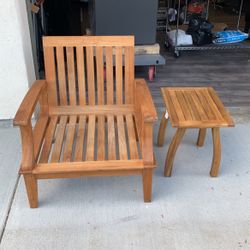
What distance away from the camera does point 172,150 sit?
198cm

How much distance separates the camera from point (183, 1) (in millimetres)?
6137

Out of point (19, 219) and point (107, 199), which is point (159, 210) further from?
point (19, 219)

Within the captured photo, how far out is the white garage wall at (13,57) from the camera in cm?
221

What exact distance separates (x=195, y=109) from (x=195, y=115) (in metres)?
0.08

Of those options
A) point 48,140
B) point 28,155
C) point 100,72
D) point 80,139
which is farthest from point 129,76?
point 28,155

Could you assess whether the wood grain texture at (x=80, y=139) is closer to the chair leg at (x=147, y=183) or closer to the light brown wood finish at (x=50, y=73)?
the light brown wood finish at (x=50, y=73)

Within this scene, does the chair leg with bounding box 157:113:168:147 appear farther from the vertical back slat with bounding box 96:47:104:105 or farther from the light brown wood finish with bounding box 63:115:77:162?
the light brown wood finish with bounding box 63:115:77:162

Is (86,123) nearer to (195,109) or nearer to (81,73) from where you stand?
(81,73)

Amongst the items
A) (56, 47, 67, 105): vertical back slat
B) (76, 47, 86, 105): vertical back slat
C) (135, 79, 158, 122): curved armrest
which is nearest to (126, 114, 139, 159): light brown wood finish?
(135, 79, 158, 122): curved armrest

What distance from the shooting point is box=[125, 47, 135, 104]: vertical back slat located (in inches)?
80.5

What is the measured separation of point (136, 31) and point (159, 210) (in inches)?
84.4

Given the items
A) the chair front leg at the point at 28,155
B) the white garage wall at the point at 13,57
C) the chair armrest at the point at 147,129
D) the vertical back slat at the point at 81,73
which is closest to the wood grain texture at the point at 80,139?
the vertical back slat at the point at 81,73

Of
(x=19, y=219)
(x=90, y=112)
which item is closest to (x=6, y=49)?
(x=90, y=112)

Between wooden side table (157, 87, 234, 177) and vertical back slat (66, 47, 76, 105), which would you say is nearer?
wooden side table (157, 87, 234, 177)
